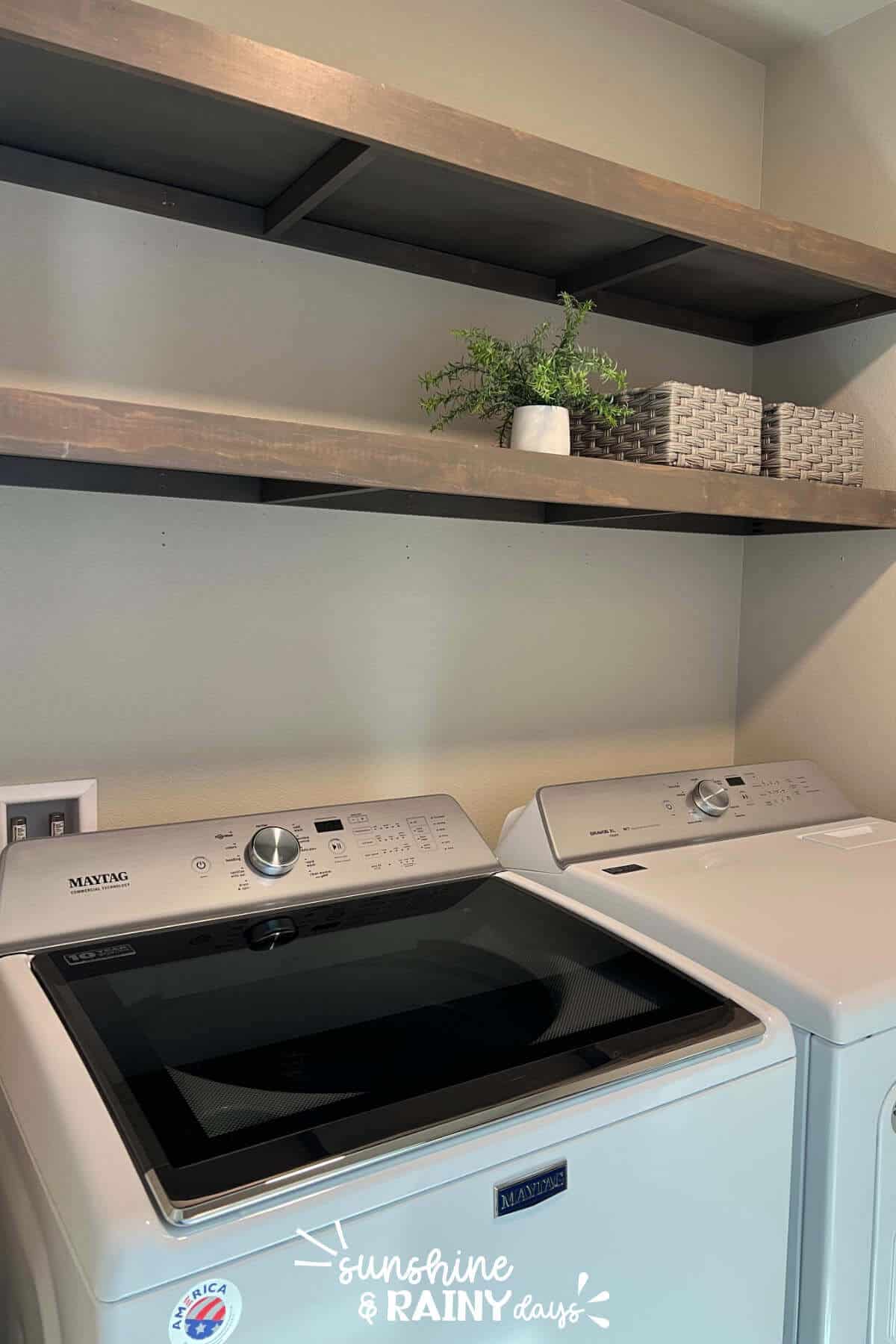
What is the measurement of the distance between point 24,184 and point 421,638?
0.85 metres

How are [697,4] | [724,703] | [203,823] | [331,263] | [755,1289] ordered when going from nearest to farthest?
[755,1289] → [203,823] → [331,263] → [697,4] → [724,703]

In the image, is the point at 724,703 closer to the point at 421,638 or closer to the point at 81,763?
the point at 421,638

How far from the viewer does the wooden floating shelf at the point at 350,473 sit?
0.98 m

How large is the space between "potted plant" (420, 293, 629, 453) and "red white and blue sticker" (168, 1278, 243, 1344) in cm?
104

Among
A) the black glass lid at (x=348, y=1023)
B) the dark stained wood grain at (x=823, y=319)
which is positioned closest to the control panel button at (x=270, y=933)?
the black glass lid at (x=348, y=1023)

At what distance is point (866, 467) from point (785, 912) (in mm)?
990

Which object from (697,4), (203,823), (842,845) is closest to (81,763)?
(203,823)

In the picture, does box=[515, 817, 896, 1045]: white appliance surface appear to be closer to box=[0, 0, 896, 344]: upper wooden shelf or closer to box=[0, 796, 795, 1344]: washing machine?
box=[0, 796, 795, 1344]: washing machine

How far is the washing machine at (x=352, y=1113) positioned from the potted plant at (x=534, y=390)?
25.9 inches

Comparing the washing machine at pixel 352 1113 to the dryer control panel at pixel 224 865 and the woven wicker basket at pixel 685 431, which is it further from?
the woven wicker basket at pixel 685 431

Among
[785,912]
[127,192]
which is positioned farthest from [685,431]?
[127,192]

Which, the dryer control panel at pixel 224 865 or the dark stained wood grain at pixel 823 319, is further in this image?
the dark stained wood grain at pixel 823 319

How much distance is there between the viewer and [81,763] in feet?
4.55

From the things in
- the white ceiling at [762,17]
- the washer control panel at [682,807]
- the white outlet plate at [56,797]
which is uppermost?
the white ceiling at [762,17]
